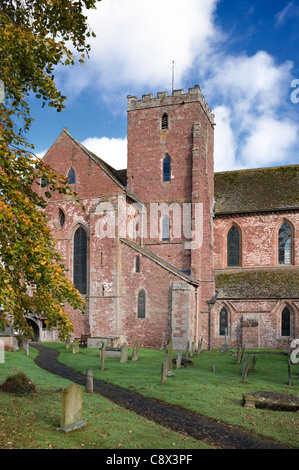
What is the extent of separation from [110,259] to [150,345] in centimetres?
680

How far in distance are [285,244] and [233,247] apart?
4224mm

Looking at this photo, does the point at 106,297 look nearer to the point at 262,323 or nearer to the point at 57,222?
the point at 57,222

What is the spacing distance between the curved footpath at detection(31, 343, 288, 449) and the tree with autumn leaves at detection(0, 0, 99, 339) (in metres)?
4.28

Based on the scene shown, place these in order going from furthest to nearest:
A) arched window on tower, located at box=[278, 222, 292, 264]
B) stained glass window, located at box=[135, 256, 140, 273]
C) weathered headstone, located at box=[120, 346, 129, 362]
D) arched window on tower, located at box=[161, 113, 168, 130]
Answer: arched window on tower, located at box=[161, 113, 168, 130], arched window on tower, located at box=[278, 222, 292, 264], stained glass window, located at box=[135, 256, 140, 273], weathered headstone, located at box=[120, 346, 129, 362]

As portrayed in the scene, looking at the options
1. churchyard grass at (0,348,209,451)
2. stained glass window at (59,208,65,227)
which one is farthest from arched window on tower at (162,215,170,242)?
churchyard grass at (0,348,209,451)

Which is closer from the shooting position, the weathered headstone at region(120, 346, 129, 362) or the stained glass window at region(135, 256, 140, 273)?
the weathered headstone at region(120, 346, 129, 362)

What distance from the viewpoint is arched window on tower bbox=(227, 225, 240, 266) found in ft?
116

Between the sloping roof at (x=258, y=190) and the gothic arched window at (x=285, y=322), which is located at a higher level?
the sloping roof at (x=258, y=190)

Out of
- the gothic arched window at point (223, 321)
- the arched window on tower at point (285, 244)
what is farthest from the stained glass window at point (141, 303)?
the arched window on tower at point (285, 244)

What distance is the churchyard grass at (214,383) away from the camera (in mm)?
11898

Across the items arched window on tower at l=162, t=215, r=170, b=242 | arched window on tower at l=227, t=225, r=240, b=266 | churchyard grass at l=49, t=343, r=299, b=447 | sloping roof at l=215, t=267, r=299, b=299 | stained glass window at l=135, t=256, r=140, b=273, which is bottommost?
churchyard grass at l=49, t=343, r=299, b=447

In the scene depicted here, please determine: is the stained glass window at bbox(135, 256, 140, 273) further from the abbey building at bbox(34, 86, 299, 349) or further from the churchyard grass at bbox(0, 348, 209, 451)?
the churchyard grass at bbox(0, 348, 209, 451)

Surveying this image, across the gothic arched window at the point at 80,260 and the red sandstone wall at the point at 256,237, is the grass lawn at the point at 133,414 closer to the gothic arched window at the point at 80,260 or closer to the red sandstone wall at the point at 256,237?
the gothic arched window at the point at 80,260

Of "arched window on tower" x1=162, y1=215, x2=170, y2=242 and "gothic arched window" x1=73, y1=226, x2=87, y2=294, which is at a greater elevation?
"arched window on tower" x1=162, y1=215, x2=170, y2=242
